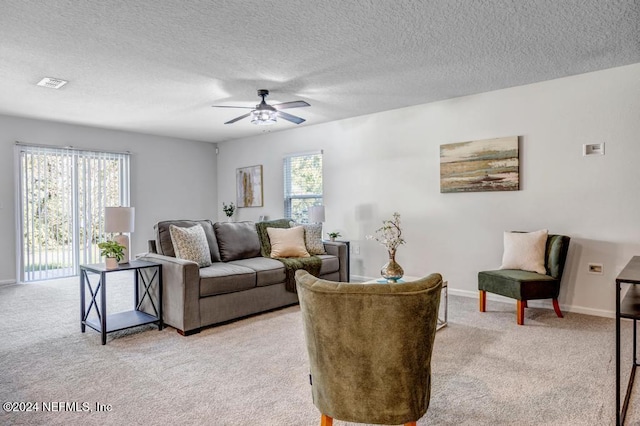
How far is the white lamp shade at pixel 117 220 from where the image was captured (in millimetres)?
3445

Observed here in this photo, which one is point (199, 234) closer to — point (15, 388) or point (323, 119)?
point (15, 388)

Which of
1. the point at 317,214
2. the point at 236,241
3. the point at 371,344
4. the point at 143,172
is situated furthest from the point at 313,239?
the point at 143,172

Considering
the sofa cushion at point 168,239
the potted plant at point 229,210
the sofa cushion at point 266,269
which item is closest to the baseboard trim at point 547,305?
the sofa cushion at point 266,269

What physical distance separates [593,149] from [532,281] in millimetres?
1454

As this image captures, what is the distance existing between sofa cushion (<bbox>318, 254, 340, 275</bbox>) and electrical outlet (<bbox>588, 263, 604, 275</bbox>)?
2.60 m

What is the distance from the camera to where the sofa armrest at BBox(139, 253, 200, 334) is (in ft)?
10.8

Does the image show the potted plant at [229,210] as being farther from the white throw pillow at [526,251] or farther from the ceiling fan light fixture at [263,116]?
the white throw pillow at [526,251]

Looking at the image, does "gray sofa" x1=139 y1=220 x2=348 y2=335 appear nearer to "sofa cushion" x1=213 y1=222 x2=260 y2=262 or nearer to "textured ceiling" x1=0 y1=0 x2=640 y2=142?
"sofa cushion" x1=213 y1=222 x2=260 y2=262

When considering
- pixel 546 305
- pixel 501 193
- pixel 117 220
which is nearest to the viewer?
pixel 117 220

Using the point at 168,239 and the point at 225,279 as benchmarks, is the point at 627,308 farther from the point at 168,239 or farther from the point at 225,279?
the point at 168,239

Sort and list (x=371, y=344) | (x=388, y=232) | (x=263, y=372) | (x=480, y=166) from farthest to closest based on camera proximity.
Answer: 1. (x=388, y=232)
2. (x=480, y=166)
3. (x=263, y=372)
4. (x=371, y=344)

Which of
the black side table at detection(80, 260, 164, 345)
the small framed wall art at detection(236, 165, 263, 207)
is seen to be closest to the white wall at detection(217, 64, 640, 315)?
the small framed wall art at detection(236, 165, 263, 207)

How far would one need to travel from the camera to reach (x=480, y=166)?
4441mm

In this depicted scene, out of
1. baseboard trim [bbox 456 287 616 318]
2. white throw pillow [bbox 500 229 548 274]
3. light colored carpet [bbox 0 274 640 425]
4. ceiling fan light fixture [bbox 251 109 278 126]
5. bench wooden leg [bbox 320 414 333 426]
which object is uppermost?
ceiling fan light fixture [bbox 251 109 278 126]
